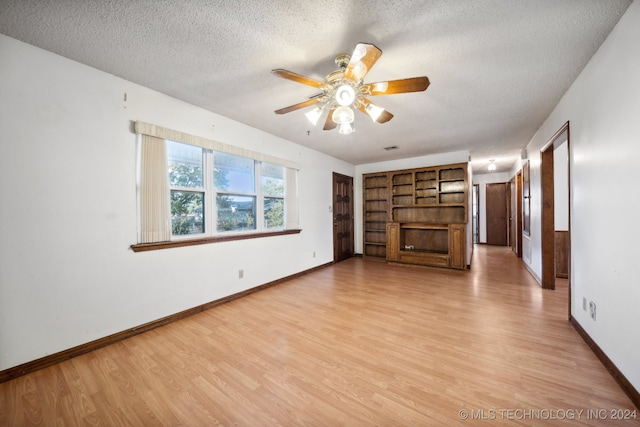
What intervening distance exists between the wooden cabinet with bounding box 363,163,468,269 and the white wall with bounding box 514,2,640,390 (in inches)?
102

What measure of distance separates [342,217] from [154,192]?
4.20 metres

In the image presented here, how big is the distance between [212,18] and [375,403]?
2722 mm

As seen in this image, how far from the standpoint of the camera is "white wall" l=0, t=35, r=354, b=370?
70.6 inches

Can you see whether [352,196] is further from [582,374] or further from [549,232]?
[582,374]

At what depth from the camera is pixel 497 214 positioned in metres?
8.08

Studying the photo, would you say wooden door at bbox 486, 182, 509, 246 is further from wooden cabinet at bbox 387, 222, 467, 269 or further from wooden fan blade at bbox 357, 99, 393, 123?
wooden fan blade at bbox 357, 99, 393, 123

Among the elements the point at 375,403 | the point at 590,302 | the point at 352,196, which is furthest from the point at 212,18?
the point at 352,196

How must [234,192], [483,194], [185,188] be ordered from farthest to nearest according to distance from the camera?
[483,194] < [234,192] < [185,188]

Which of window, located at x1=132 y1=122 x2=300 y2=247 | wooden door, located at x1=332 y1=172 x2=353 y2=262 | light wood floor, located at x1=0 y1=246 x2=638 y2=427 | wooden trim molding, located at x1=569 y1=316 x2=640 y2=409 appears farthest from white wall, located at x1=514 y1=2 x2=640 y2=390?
wooden door, located at x1=332 y1=172 x2=353 y2=262

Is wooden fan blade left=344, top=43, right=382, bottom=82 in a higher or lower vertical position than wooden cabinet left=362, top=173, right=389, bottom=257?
higher

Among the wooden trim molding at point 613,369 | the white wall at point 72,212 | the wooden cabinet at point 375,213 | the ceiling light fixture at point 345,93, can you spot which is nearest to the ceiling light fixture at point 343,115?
the ceiling light fixture at point 345,93

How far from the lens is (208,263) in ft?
10.0

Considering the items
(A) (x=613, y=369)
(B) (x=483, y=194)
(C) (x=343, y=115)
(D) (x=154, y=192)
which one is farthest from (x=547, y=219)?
(B) (x=483, y=194)

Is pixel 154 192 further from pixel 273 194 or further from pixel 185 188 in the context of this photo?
pixel 273 194
